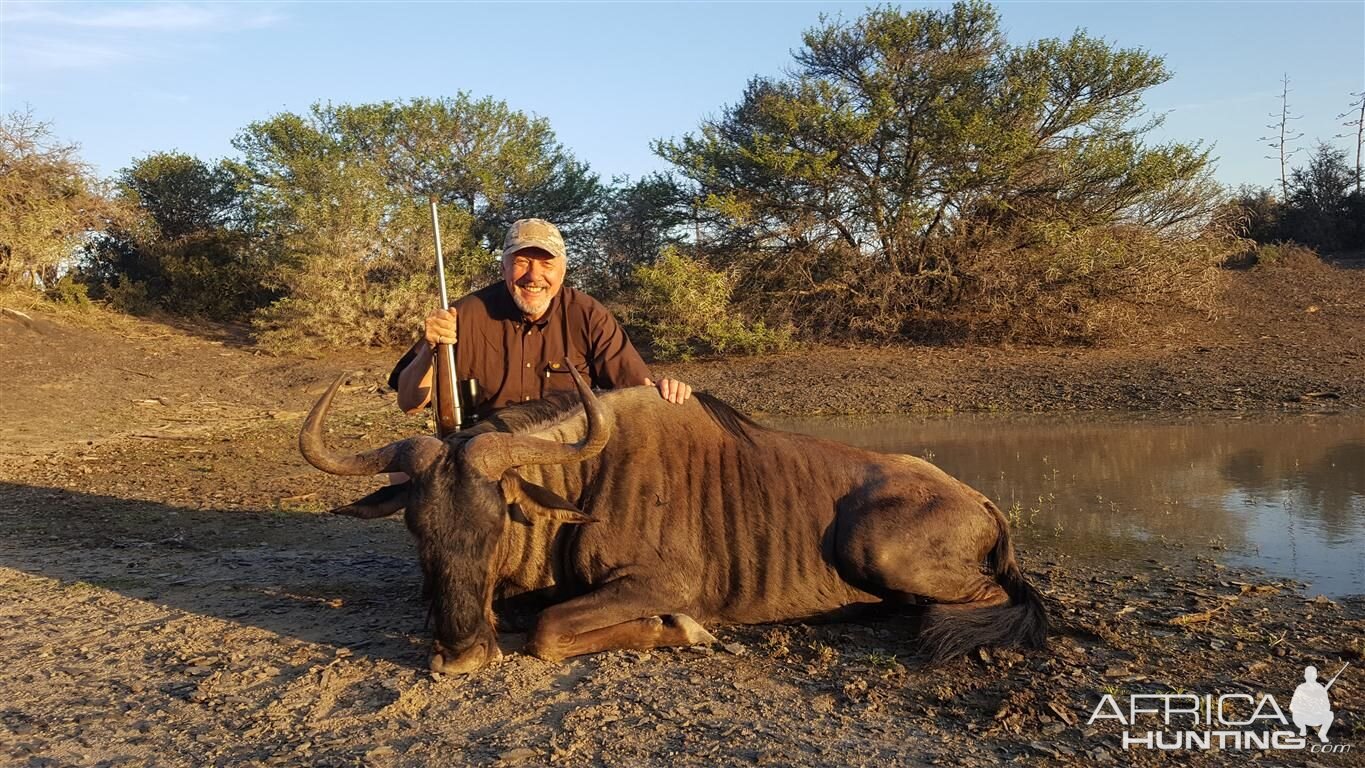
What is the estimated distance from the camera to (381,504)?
14.8 feet

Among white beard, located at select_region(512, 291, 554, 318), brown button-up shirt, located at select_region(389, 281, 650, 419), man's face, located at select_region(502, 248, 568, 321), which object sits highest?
man's face, located at select_region(502, 248, 568, 321)

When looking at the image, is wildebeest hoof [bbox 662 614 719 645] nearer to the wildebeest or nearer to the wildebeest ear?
the wildebeest

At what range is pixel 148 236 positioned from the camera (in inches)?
826

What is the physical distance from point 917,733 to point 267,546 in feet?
15.4

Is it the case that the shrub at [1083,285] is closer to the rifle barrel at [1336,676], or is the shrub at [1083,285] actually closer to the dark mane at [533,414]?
the rifle barrel at [1336,676]

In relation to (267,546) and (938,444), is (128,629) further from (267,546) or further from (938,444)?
(938,444)

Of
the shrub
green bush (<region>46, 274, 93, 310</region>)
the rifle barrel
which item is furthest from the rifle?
green bush (<region>46, 274, 93, 310</region>)

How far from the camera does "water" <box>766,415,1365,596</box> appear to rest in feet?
20.6

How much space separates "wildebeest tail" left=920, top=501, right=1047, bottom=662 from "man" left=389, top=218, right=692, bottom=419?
2147 millimetres

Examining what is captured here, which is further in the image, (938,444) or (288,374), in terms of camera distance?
(288,374)

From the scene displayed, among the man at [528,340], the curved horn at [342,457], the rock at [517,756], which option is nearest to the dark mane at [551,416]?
the curved horn at [342,457]

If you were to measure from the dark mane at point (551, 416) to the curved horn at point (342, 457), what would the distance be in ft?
0.99

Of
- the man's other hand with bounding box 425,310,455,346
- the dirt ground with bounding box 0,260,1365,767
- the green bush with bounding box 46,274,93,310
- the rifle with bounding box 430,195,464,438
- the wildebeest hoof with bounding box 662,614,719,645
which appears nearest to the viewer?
the dirt ground with bounding box 0,260,1365,767

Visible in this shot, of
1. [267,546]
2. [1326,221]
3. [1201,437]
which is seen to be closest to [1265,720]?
[267,546]
